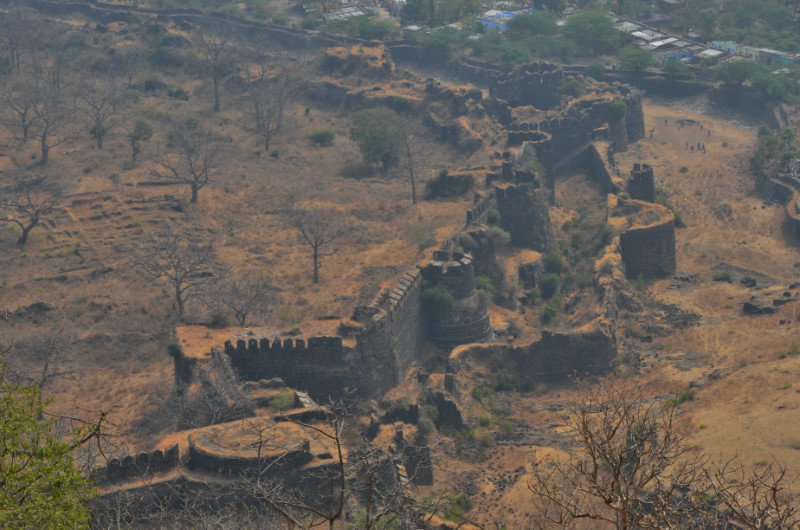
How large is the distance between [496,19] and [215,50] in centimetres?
3270

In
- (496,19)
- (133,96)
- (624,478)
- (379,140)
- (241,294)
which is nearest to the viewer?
(624,478)

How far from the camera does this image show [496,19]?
112 metres

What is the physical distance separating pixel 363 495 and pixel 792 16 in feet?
320

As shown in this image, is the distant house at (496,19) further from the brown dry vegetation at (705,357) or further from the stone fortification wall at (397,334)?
the stone fortification wall at (397,334)

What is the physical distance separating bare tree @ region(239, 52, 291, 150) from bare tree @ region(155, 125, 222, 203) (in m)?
3.90

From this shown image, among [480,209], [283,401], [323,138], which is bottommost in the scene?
[323,138]

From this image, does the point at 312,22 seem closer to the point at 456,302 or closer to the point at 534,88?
the point at 534,88

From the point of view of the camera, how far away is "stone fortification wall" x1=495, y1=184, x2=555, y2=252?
200ft

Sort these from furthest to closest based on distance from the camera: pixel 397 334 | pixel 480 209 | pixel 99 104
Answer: pixel 99 104 < pixel 480 209 < pixel 397 334

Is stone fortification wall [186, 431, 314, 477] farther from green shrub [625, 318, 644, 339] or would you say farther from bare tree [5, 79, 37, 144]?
bare tree [5, 79, 37, 144]

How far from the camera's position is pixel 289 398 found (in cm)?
3859

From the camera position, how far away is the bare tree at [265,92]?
81.1 m

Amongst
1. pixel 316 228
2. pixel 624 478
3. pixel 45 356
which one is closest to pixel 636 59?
pixel 316 228

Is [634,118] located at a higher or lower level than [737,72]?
lower
